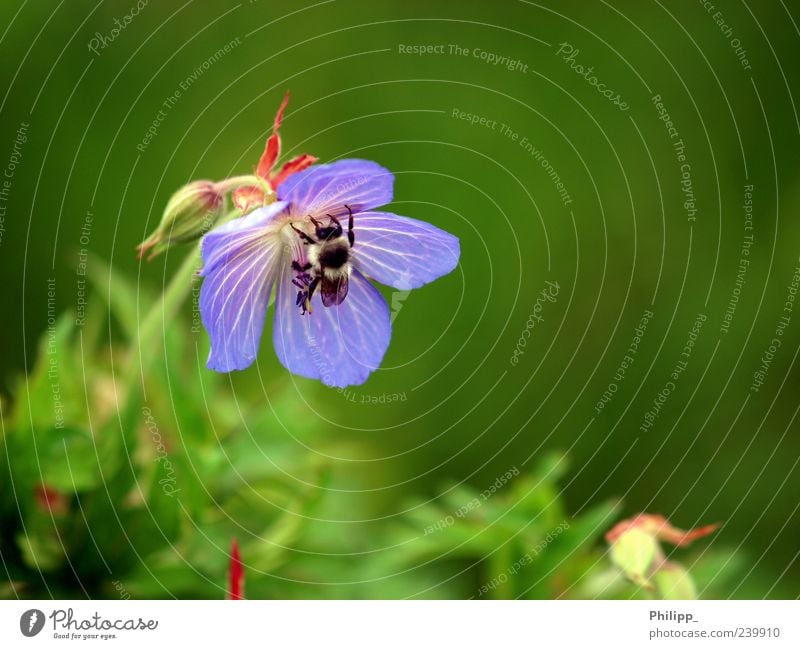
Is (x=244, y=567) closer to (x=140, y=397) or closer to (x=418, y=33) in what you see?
(x=140, y=397)

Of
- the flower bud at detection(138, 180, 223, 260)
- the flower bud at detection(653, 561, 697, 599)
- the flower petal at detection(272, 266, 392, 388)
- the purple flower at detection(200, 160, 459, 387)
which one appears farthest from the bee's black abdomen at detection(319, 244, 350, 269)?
the flower bud at detection(653, 561, 697, 599)

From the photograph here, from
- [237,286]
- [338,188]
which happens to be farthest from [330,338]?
[338,188]

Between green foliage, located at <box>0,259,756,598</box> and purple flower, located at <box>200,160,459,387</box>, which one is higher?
purple flower, located at <box>200,160,459,387</box>

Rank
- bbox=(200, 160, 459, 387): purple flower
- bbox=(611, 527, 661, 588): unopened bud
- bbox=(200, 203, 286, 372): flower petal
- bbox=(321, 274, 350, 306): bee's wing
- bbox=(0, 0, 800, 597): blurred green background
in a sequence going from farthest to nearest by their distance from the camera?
bbox=(0, 0, 800, 597): blurred green background → bbox=(611, 527, 661, 588): unopened bud → bbox=(321, 274, 350, 306): bee's wing → bbox=(200, 160, 459, 387): purple flower → bbox=(200, 203, 286, 372): flower petal

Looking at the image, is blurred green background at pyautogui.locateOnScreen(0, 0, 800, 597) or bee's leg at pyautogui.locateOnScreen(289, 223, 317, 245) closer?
bee's leg at pyautogui.locateOnScreen(289, 223, 317, 245)

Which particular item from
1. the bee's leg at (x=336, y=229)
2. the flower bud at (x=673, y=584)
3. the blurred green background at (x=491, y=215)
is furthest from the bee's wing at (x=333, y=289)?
the flower bud at (x=673, y=584)

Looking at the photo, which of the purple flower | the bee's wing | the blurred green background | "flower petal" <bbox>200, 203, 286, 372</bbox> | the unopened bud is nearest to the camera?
"flower petal" <bbox>200, 203, 286, 372</bbox>

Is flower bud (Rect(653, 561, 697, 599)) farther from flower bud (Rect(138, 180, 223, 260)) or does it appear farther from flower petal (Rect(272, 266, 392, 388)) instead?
flower bud (Rect(138, 180, 223, 260))
